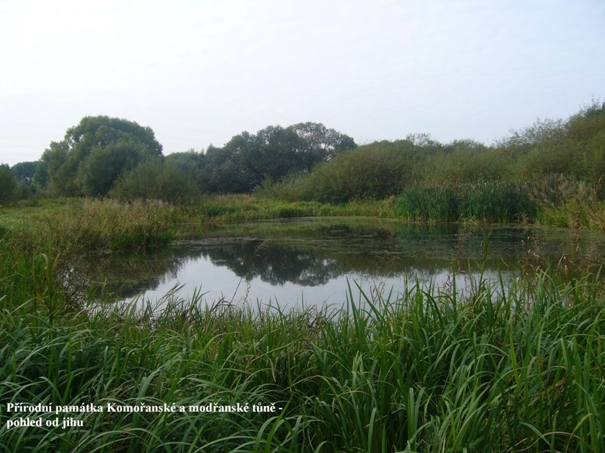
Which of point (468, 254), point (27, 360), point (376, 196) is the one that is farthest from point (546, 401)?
point (376, 196)

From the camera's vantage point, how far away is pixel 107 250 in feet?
26.9

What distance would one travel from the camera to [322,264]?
6.80 m

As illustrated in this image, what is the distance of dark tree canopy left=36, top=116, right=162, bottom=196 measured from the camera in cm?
2241

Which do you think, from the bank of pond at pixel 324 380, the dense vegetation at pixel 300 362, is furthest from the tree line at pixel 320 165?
the bank of pond at pixel 324 380

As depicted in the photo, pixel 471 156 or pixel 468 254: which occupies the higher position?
pixel 471 156

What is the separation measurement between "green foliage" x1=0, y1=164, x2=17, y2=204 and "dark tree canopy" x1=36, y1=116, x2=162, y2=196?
11.8ft

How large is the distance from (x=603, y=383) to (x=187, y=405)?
1594mm

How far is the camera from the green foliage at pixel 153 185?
16906 mm

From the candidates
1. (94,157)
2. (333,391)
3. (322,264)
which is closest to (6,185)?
(94,157)

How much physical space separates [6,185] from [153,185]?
5608mm

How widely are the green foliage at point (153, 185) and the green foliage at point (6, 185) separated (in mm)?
3795

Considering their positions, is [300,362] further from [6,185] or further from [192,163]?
[192,163]

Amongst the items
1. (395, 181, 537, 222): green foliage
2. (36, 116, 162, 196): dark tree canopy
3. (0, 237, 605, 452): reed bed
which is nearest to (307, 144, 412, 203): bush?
(395, 181, 537, 222): green foliage

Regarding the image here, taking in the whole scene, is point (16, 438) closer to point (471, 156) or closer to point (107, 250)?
point (107, 250)
